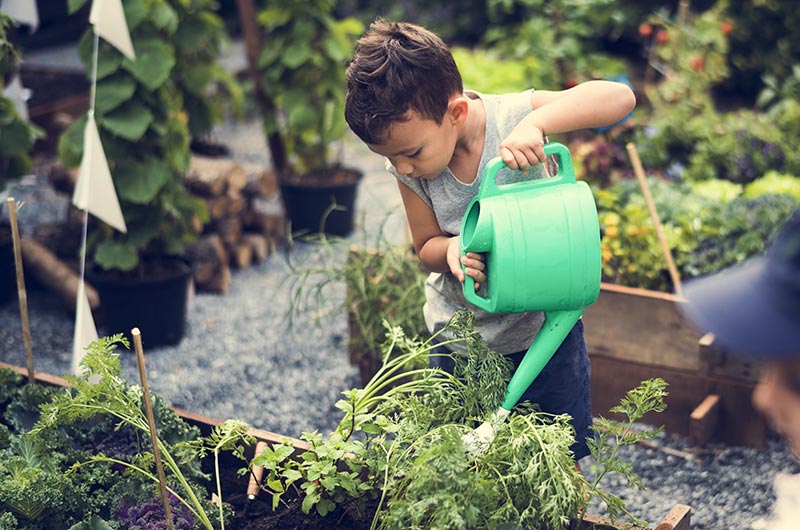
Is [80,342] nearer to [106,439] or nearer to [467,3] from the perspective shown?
[106,439]

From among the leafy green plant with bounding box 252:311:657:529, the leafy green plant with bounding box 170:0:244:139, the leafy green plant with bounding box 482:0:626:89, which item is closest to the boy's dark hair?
the leafy green plant with bounding box 252:311:657:529

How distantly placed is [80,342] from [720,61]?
452cm

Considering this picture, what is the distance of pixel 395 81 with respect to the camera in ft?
5.57

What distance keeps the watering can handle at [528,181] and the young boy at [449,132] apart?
1.2 inches

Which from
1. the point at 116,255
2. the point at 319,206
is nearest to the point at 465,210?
the point at 116,255

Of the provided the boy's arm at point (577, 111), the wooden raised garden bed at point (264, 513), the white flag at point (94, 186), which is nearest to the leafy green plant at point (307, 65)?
the white flag at point (94, 186)

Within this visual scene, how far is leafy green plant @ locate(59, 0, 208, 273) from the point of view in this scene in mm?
3240

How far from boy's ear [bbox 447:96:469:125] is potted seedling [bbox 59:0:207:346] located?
69.4 inches

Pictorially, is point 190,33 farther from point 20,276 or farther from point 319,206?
point 20,276

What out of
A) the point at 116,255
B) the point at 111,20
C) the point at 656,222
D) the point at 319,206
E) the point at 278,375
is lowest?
the point at 278,375

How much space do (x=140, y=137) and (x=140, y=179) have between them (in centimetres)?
16

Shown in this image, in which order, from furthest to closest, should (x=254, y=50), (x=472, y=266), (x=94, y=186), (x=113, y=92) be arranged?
1. (x=254, y=50)
2. (x=113, y=92)
3. (x=94, y=186)
4. (x=472, y=266)

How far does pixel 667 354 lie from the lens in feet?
9.42

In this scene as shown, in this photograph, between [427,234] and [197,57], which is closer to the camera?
[427,234]
